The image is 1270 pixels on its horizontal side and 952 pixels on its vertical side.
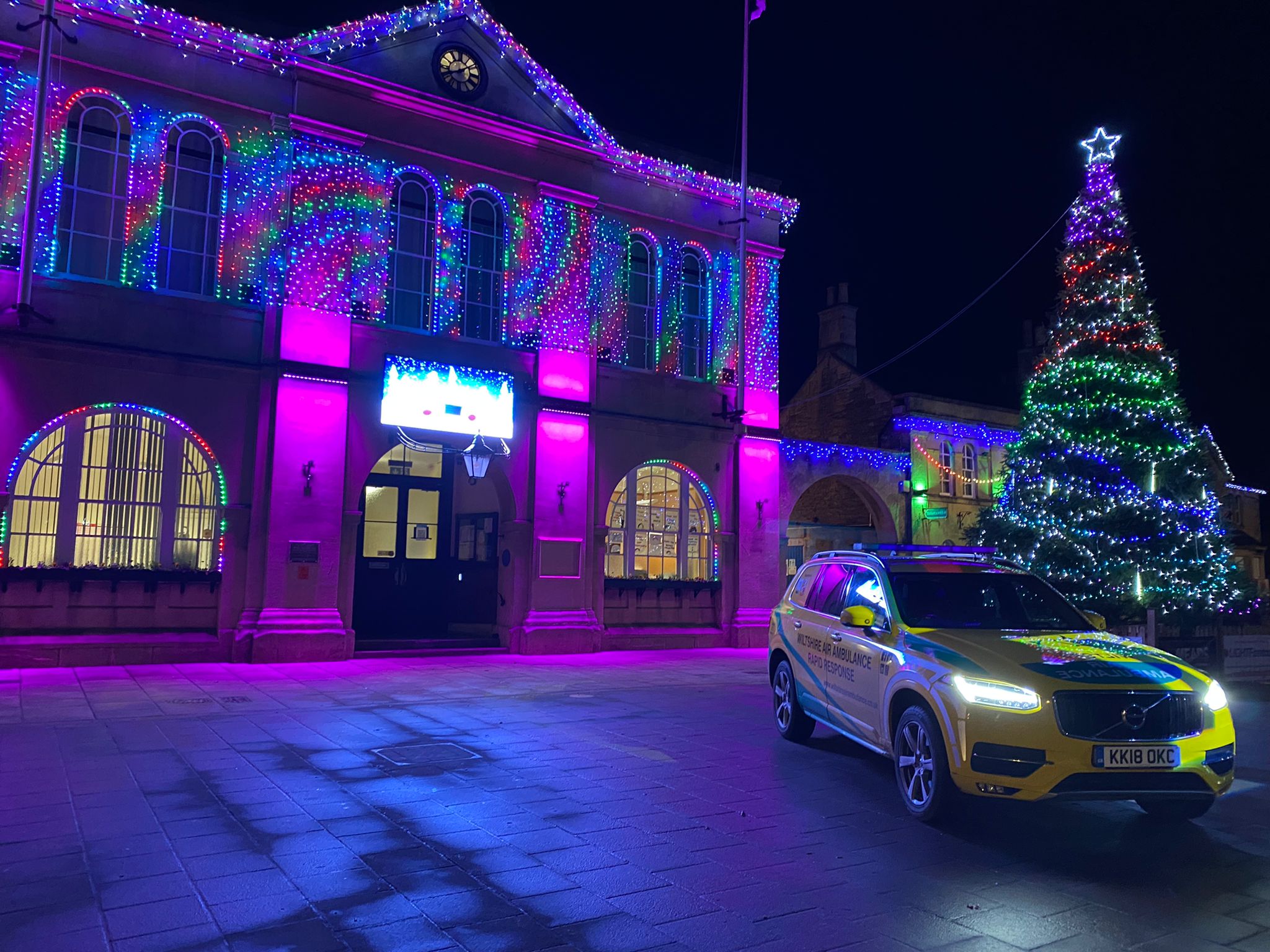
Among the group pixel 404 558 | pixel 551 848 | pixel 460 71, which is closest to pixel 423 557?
pixel 404 558

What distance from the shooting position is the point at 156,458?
14.0 m

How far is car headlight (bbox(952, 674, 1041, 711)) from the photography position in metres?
5.50

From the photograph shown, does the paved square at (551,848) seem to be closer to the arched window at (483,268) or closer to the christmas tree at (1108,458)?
the christmas tree at (1108,458)

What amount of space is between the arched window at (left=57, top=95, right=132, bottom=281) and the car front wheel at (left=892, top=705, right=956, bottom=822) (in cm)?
1340

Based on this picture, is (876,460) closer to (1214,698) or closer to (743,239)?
(743,239)

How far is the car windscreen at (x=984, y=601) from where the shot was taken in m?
7.04

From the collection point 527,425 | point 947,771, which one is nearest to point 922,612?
point 947,771

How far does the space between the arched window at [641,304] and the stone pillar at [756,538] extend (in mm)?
2762

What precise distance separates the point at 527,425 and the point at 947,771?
12.2 meters

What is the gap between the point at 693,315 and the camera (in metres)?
19.5

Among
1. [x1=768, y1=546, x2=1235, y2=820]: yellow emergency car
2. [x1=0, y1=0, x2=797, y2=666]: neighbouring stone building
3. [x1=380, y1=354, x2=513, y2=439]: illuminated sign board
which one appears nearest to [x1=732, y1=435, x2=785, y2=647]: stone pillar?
[x1=0, y1=0, x2=797, y2=666]: neighbouring stone building

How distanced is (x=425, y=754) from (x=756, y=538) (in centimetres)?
1238

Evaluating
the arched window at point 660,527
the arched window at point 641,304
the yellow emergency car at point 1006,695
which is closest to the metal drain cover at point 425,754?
the yellow emergency car at point 1006,695

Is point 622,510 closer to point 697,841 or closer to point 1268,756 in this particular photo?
point 1268,756
